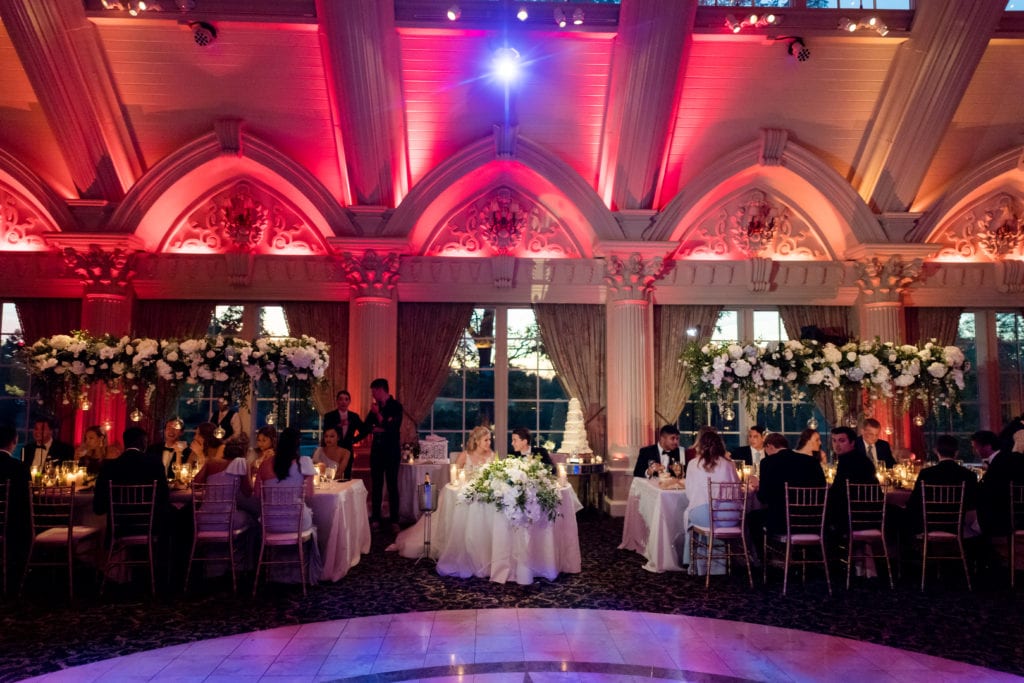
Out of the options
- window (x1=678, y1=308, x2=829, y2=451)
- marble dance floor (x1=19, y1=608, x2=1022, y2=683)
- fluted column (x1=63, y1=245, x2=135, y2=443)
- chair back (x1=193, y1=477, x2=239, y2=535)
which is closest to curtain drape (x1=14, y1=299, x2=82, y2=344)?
fluted column (x1=63, y1=245, x2=135, y2=443)

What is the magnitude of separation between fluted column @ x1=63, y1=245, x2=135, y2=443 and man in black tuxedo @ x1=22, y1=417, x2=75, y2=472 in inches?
60.5

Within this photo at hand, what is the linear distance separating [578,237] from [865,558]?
595cm

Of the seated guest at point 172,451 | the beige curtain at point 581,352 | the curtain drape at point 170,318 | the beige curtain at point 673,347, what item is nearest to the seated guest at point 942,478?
the beige curtain at point 673,347

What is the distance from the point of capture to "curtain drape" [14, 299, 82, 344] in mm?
10406

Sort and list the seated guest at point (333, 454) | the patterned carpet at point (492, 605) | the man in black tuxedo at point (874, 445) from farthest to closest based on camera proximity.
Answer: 1. the man in black tuxedo at point (874, 445)
2. the seated guest at point (333, 454)
3. the patterned carpet at point (492, 605)

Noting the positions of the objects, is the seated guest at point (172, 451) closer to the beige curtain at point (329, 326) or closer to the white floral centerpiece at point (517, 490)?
the beige curtain at point (329, 326)

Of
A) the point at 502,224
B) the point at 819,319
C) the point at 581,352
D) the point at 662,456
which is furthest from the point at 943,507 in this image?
the point at 502,224

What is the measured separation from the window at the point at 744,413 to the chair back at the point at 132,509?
24.0ft

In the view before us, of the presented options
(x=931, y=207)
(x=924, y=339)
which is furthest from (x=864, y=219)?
(x=924, y=339)

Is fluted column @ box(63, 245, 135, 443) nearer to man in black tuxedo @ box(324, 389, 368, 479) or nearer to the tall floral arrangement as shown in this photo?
man in black tuxedo @ box(324, 389, 368, 479)

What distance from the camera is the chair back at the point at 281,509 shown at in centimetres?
608

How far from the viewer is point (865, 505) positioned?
658 cm

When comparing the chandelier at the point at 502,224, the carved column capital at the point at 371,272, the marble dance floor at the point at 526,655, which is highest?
the chandelier at the point at 502,224

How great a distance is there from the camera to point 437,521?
7309 mm
